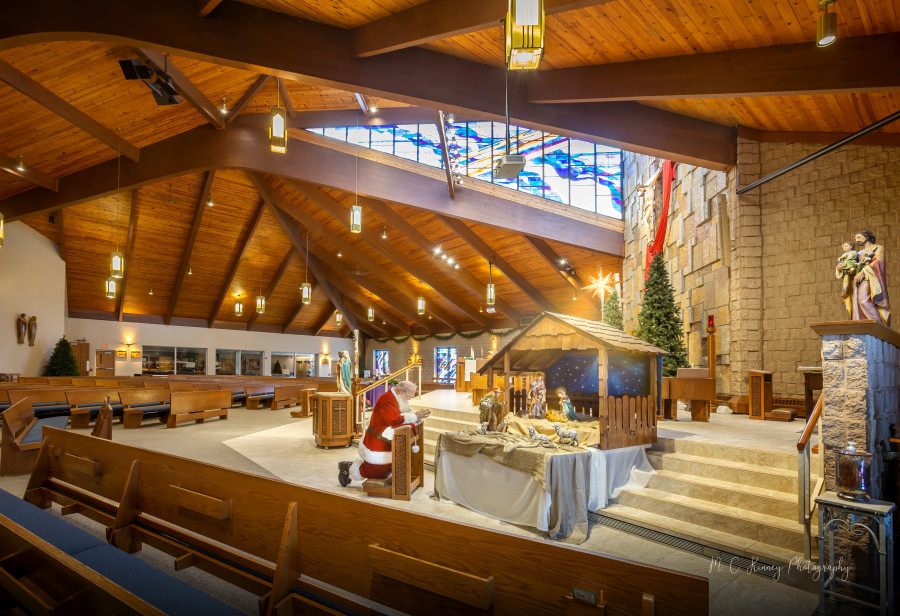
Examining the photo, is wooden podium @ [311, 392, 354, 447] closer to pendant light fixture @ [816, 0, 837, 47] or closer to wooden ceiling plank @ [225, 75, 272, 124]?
wooden ceiling plank @ [225, 75, 272, 124]

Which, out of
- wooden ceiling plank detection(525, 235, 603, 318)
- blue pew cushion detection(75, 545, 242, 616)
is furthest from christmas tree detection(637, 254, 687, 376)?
blue pew cushion detection(75, 545, 242, 616)

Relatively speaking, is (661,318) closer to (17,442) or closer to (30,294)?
(17,442)

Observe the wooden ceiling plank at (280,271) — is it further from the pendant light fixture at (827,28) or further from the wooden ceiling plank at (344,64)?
the pendant light fixture at (827,28)

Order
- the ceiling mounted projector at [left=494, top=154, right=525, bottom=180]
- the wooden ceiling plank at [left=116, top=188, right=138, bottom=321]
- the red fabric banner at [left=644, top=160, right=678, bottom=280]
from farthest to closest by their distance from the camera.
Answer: the wooden ceiling plank at [left=116, top=188, right=138, bottom=321]
the red fabric banner at [left=644, top=160, right=678, bottom=280]
the ceiling mounted projector at [left=494, top=154, right=525, bottom=180]

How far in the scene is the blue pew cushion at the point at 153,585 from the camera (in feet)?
5.95

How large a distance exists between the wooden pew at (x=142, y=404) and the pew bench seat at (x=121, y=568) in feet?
25.3

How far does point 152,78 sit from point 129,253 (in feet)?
30.4

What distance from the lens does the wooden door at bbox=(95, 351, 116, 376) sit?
52.5 feet

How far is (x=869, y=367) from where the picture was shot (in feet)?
10.7

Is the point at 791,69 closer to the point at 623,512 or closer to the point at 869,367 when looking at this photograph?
the point at 869,367

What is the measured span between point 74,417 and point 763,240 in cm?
1178

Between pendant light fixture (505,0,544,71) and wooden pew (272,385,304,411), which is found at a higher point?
pendant light fixture (505,0,544,71)

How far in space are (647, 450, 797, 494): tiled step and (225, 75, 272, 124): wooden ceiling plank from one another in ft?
26.1

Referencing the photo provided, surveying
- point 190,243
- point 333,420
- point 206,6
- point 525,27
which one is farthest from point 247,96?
point 525,27
